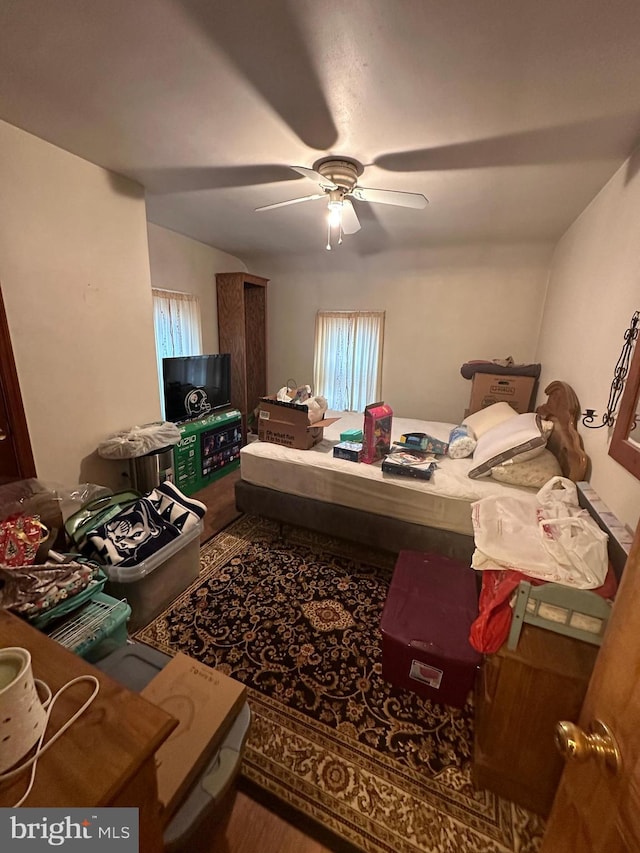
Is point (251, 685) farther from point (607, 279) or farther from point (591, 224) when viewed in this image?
point (591, 224)

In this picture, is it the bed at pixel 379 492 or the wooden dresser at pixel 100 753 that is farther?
the bed at pixel 379 492

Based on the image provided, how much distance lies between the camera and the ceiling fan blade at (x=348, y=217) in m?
2.16

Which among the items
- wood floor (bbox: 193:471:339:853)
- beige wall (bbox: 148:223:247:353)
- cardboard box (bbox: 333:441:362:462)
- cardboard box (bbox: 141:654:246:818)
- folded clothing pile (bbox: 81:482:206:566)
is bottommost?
wood floor (bbox: 193:471:339:853)

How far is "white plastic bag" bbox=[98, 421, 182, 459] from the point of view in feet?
7.60

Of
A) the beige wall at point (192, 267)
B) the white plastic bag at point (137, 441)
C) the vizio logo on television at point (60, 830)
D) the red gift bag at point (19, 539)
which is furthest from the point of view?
the beige wall at point (192, 267)

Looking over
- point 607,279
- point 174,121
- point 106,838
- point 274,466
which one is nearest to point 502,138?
point 607,279

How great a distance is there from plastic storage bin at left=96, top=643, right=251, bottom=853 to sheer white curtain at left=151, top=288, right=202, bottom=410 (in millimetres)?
2554

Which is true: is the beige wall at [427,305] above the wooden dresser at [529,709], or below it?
above

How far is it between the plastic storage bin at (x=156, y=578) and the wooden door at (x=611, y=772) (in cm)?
170

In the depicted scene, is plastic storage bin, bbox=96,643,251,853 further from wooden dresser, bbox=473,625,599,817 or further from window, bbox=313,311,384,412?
window, bbox=313,311,384,412

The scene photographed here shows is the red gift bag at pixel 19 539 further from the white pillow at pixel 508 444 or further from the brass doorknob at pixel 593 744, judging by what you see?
the white pillow at pixel 508 444

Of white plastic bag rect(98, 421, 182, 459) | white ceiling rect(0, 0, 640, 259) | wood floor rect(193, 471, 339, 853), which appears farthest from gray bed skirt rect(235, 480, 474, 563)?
white ceiling rect(0, 0, 640, 259)

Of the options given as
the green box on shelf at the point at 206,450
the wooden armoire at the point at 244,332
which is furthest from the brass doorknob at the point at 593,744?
the wooden armoire at the point at 244,332

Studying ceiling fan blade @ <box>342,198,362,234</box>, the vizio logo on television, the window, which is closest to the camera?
the vizio logo on television
